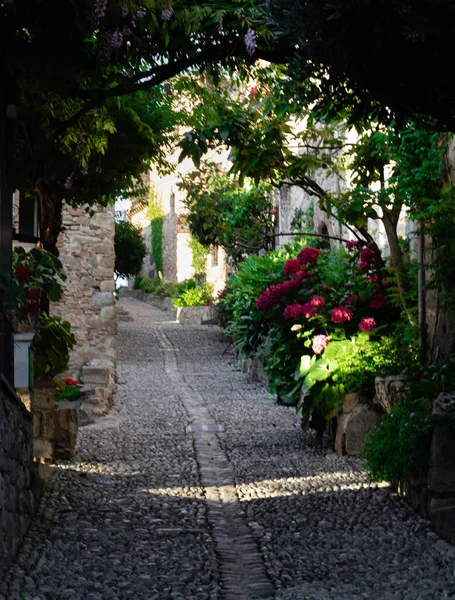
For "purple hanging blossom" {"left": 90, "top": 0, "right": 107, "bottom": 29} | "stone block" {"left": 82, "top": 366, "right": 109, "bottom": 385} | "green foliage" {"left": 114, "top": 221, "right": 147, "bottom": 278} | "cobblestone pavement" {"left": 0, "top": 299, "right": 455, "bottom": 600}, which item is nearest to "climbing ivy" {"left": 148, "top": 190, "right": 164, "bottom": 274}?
"green foliage" {"left": 114, "top": 221, "right": 147, "bottom": 278}

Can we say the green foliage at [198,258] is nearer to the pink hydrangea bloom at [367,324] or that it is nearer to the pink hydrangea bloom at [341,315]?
the pink hydrangea bloom at [341,315]

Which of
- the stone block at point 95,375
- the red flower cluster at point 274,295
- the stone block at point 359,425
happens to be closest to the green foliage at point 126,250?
the stone block at point 95,375

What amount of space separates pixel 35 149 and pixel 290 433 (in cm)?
398

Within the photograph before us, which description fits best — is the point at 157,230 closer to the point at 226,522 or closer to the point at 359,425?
the point at 359,425

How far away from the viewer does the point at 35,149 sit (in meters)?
6.66

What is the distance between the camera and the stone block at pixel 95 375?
10.9 metres

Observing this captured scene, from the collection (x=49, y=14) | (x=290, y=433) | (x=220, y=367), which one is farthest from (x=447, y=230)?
(x=220, y=367)

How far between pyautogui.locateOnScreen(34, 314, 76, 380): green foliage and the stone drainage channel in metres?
1.41

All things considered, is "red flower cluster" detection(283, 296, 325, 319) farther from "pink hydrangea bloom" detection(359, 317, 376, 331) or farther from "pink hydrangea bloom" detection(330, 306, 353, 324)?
"pink hydrangea bloom" detection(359, 317, 376, 331)

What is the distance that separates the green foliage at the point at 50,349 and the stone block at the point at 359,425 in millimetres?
2334

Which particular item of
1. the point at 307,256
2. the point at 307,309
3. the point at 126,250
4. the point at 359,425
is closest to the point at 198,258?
the point at 126,250

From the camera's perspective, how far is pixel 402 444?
5355 mm

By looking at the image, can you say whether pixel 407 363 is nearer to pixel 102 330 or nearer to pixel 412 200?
pixel 412 200

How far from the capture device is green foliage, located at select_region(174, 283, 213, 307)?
26.2m
